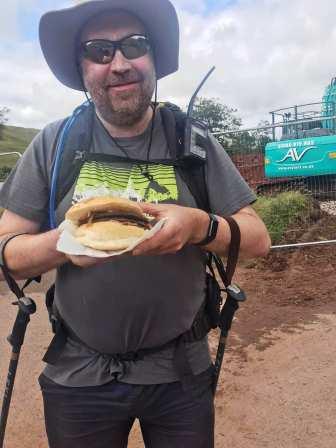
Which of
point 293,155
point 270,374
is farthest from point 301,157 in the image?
point 270,374

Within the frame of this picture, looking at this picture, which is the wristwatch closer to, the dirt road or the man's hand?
the man's hand

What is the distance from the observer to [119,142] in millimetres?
1996

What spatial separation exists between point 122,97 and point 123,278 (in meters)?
0.73

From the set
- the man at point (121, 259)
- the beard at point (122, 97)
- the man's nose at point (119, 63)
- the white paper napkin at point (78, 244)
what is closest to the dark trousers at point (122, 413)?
the man at point (121, 259)

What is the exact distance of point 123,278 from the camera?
187 centimetres

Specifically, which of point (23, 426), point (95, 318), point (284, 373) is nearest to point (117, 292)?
point (95, 318)

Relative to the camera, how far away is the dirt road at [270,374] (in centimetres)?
349

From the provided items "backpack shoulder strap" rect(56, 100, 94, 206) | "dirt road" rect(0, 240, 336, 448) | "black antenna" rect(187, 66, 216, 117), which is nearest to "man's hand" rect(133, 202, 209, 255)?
"backpack shoulder strap" rect(56, 100, 94, 206)

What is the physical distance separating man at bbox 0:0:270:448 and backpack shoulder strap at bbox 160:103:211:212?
0.03 meters

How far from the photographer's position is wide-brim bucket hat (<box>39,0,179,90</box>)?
1.91m

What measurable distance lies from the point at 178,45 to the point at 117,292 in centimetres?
114

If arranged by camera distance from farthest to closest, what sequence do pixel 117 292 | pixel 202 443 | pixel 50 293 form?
pixel 50 293
pixel 202 443
pixel 117 292

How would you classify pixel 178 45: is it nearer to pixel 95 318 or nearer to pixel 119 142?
pixel 119 142

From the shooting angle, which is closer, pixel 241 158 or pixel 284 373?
pixel 284 373
